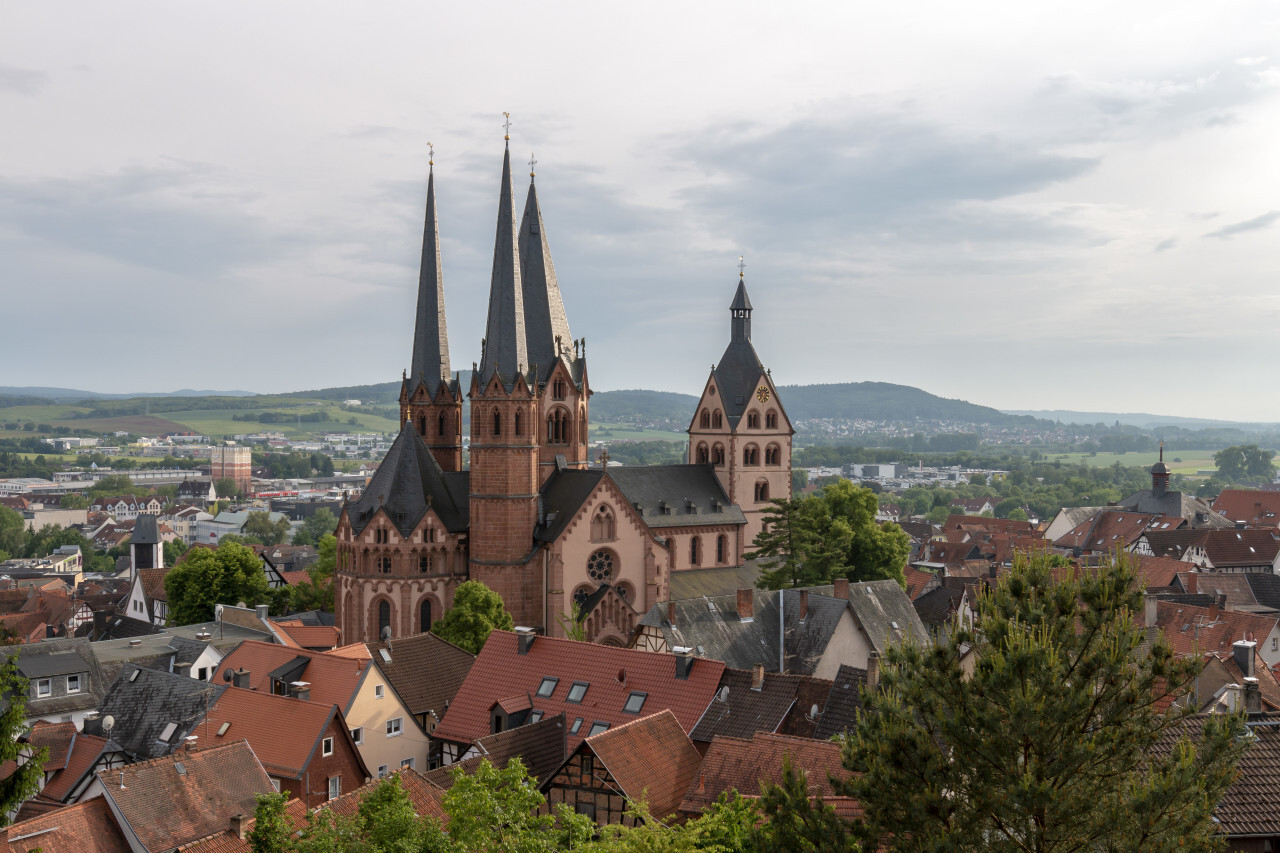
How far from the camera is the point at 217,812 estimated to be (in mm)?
34094

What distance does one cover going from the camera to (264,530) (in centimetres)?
19212

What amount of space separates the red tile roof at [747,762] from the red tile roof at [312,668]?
54.1 ft

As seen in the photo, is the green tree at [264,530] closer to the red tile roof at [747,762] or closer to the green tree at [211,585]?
the green tree at [211,585]

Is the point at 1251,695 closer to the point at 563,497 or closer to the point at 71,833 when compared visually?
the point at 71,833

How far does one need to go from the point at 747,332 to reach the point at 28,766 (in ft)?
209

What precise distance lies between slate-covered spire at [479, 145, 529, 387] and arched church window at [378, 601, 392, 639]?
13277 mm

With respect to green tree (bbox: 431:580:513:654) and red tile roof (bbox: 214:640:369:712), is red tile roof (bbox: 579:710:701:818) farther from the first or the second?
green tree (bbox: 431:580:513:654)

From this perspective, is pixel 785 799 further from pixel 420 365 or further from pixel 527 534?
pixel 420 365

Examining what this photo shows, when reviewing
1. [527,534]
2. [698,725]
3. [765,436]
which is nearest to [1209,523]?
[765,436]

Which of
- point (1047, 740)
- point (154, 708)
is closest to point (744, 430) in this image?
point (154, 708)

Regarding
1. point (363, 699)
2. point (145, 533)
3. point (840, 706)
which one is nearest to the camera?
point (840, 706)

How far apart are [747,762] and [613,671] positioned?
456 inches

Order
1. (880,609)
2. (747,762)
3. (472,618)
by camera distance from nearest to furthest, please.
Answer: (747,762)
(880,609)
(472,618)

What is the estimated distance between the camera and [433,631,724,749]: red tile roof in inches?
1603
